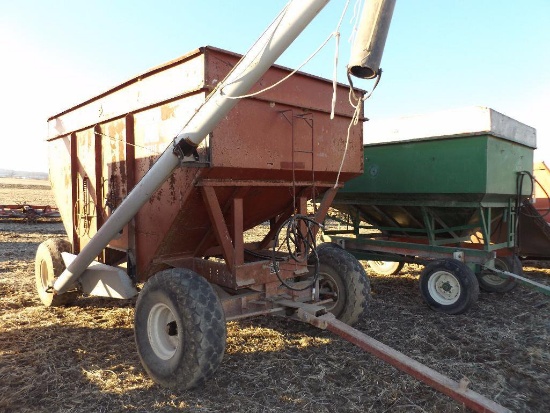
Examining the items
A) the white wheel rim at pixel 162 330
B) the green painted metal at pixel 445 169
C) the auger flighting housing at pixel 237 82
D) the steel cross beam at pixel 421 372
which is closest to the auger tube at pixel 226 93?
the auger flighting housing at pixel 237 82

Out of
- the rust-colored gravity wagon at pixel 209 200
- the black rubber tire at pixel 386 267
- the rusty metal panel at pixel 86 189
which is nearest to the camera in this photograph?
the rust-colored gravity wagon at pixel 209 200

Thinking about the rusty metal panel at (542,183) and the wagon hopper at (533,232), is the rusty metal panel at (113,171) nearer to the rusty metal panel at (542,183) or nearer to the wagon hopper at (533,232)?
the wagon hopper at (533,232)

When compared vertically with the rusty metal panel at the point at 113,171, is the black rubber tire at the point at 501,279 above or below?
below

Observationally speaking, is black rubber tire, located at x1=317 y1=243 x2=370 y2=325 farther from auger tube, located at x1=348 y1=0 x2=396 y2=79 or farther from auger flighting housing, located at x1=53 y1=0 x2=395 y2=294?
auger tube, located at x1=348 y1=0 x2=396 y2=79

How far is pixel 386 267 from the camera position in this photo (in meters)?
8.19

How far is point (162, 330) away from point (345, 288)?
1949 millimetres

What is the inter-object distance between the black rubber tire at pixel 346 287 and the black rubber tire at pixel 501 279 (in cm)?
284

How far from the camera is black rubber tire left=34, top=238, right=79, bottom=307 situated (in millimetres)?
5359

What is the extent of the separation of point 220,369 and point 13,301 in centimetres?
375

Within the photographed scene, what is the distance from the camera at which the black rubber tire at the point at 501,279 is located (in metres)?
6.51

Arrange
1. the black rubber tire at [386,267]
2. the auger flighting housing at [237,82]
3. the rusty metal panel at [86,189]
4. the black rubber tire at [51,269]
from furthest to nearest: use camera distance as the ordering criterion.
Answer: the black rubber tire at [386,267], the black rubber tire at [51,269], the rusty metal panel at [86,189], the auger flighting housing at [237,82]

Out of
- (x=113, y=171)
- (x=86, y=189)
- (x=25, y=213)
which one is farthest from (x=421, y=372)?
(x=25, y=213)

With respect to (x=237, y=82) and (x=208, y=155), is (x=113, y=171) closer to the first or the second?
(x=208, y=155)

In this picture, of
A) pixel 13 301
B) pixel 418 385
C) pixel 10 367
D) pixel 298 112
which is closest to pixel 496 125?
pixel 298 112
